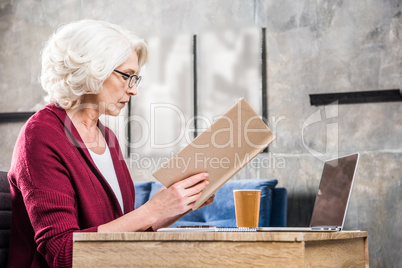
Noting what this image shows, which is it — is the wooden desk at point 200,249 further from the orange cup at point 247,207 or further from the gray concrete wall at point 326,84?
the gray concrete wall at point 326,84

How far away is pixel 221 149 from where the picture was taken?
123cm

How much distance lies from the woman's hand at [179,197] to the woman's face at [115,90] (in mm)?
558

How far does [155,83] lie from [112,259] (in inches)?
105

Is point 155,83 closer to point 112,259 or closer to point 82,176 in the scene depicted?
point 82,176

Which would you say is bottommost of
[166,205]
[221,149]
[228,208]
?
[228,208]

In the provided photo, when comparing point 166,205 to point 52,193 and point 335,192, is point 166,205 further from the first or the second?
point 335,192

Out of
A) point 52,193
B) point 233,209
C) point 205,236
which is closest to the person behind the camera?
point 205,236

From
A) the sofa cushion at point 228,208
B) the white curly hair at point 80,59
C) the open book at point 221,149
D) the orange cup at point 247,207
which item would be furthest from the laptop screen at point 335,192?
the white curly hair at point 80,59

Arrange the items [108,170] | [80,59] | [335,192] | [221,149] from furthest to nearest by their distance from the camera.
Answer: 1. [335,192]
2. [108,170]
3. [80,59]
4. [221,149]

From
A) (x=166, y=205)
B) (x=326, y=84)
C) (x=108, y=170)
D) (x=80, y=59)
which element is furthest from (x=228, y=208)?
(x=166, y=205)

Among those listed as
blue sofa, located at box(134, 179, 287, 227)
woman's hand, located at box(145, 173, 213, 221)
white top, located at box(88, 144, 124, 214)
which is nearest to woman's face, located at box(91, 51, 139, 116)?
white top, located at box(88, 144, 124, 214)

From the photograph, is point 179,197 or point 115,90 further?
point 115,90

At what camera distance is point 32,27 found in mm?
3926

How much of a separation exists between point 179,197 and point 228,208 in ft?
5.76
